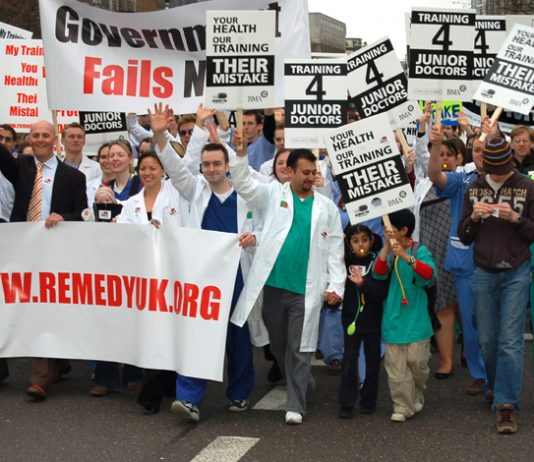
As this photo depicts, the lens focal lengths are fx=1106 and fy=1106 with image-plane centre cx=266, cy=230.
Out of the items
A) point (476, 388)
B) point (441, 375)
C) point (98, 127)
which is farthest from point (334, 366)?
point (98, 127)

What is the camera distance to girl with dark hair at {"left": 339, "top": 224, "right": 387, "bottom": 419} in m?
7.71

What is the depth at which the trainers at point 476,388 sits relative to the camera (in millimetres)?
8360

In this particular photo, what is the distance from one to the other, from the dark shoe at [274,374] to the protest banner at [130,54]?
99.9 inches

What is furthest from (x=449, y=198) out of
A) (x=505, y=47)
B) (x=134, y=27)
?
(x=134, y=27)

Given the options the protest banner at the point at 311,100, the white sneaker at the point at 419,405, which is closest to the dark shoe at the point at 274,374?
the white sneaker at the point at 419,405

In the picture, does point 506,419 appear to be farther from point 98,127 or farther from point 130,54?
point 98,127

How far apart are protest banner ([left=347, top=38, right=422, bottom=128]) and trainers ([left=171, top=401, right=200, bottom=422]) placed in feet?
9.93

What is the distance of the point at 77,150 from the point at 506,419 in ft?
16.9

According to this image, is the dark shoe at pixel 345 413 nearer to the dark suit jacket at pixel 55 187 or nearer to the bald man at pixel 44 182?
the bald man at pixel 44 182

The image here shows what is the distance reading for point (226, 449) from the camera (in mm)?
6867

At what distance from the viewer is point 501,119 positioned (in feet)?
42.4

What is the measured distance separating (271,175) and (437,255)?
1.68 m

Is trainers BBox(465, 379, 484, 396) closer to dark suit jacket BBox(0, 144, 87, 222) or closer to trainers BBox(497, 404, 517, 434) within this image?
trainers BBox(497, 404, 517, 434)

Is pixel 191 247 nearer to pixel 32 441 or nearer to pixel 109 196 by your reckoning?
pixel 109 196
